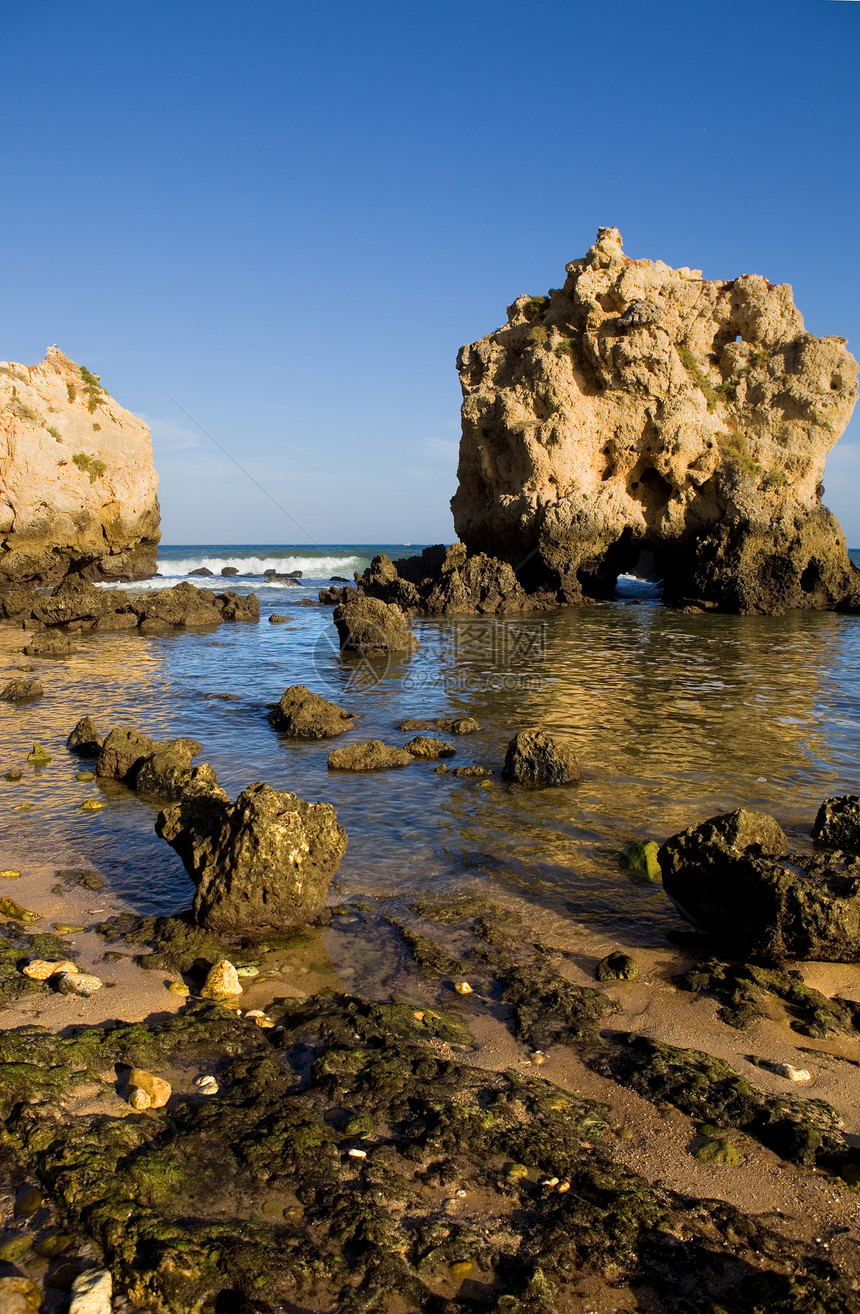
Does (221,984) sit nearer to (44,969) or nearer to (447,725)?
(44,969)

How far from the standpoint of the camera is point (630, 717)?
45.0 feet

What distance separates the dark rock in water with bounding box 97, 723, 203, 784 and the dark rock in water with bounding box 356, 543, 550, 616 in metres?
22.3

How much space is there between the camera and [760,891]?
5.90 meters

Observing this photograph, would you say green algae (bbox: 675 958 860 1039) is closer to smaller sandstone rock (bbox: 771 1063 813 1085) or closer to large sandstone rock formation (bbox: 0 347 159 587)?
smaller sandstone rock (bbox: 771 1063 813 1085)

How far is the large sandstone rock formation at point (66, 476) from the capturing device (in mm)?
33719

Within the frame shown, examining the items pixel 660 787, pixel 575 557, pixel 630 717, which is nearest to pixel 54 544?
pixel 575 557

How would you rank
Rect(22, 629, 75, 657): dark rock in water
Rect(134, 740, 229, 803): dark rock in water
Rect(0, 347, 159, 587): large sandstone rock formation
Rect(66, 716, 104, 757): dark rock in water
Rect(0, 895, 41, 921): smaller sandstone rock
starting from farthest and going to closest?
Rect(0, 347, 159, 587): large sandstone rock formation → Rect(22, 629, 75, 657): dark rock in water → Rect(66, 716, 104, 757): dark rock in water → Rect(134, 740, 229, 803): dark rock in water → Rect(0, 895, 41, 921): smaller sandstone rock

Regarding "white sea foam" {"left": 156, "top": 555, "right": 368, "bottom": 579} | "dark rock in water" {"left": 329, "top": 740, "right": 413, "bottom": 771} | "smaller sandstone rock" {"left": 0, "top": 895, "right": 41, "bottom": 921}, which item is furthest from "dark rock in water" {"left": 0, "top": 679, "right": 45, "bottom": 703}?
"white sea foam" {"left": 156, "top": 555, "right": 368, "bottom": 579}

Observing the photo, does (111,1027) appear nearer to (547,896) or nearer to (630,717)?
(547,896)

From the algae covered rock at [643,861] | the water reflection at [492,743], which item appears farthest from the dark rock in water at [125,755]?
the algae covered rock at [643,861]

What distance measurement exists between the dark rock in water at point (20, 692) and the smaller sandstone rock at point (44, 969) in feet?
36.2

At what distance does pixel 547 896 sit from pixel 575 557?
94.1 feet

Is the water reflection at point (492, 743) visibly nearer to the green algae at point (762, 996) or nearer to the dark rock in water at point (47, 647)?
the dark rock in water at point (47, 647)

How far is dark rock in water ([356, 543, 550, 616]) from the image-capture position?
33.1 m
